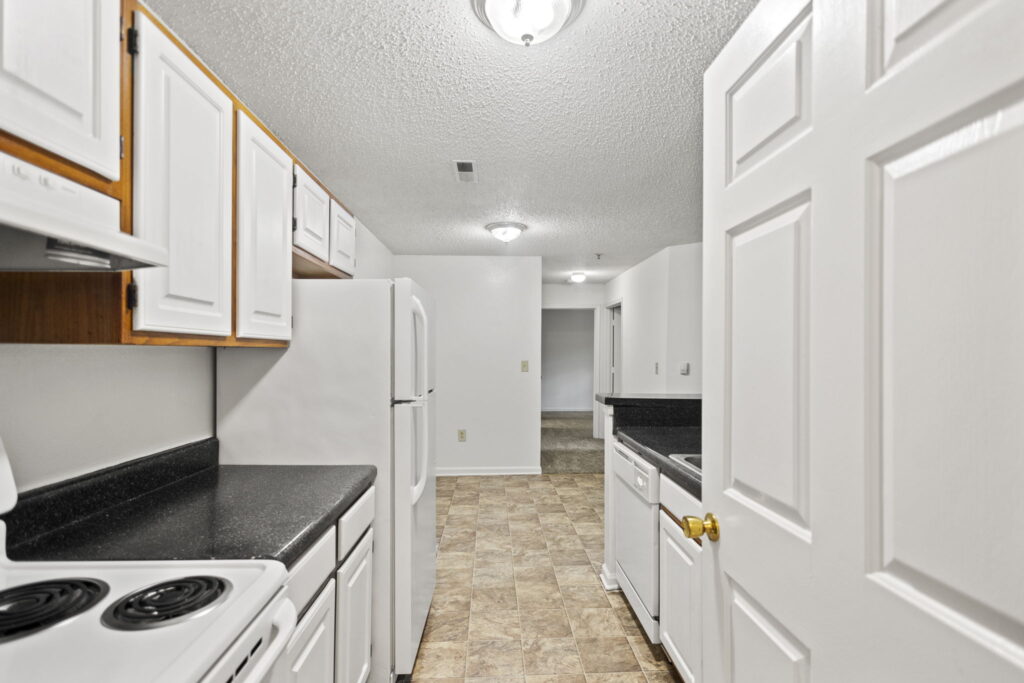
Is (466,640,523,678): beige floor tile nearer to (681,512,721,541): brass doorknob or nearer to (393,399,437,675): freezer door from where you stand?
(393,399,437,675): freezer door

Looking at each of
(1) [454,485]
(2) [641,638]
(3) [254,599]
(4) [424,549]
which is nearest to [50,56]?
(3) [254,599]

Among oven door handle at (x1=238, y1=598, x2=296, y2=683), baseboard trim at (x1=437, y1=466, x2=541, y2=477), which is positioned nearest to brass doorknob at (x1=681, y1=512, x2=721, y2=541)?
oven door handle at (x1=238, y1=598, x2=296, y2=683)

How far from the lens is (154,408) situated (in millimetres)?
1632

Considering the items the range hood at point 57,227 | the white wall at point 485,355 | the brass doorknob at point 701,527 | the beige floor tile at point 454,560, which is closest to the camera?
the range hood at point 57,227

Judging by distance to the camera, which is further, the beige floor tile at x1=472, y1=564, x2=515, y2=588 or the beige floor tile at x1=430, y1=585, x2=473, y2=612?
the beige floor tile at x1=472, y1=564, x2=515, y2=588

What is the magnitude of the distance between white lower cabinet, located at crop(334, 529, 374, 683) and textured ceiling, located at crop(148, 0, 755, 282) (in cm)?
166

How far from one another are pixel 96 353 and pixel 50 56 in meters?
0.87

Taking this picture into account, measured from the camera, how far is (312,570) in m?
1.28

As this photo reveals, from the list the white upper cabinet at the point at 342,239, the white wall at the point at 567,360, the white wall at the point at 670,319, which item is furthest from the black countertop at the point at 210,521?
the white wall at the point at 567,360

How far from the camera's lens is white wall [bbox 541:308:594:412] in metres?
9.88

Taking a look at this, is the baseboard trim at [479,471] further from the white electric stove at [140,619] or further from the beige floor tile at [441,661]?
the white electric stove at [140,619]

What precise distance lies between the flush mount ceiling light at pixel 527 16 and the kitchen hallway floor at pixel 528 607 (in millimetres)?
2327

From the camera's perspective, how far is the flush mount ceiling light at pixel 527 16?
1.36 meters

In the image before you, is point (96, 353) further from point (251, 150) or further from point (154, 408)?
point (251, 150)
